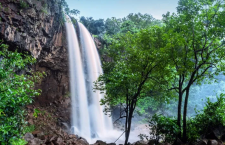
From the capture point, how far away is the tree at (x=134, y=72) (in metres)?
7.20

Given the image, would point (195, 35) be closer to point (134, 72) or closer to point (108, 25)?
point (134, 72)

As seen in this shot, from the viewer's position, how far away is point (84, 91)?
15.8m

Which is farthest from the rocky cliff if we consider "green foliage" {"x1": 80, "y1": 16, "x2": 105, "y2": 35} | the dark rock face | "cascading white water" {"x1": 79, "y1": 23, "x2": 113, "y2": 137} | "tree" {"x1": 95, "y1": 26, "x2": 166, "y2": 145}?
"green foliage" {"x1": 80, "y1": 16, "x2": 105, "y2": 35}

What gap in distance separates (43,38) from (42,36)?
180 millimetres

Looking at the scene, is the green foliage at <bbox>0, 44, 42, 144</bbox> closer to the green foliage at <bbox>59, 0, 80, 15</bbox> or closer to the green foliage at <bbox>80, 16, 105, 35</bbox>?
the green foliage at <bbox>59, 0, 80, 15</bbox>

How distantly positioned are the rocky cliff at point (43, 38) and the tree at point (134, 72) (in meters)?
5.45

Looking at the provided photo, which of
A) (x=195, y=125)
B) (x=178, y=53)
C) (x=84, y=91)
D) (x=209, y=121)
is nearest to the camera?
(x=209, y=121)

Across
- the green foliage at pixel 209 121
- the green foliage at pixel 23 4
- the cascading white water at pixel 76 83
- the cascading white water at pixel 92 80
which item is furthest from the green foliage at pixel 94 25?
the green foliage at pixel 209 121

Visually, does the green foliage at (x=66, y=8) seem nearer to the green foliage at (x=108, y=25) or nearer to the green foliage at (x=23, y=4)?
the green foliage at (x=23, y=4)

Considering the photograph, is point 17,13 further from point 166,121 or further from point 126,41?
point 166,121

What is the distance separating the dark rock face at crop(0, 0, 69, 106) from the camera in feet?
30.3

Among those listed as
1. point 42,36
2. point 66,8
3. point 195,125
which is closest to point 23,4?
point 42,36

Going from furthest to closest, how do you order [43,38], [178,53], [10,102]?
[43,38] → [178,53] → [10,102]

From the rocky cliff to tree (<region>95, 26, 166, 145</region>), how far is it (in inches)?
214
